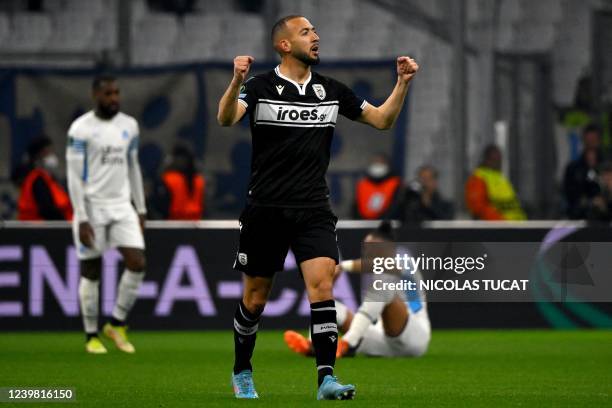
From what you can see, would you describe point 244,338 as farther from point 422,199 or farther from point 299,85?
point 422,199

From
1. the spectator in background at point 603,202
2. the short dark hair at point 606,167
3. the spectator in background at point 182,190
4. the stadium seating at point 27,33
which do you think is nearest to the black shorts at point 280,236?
the spectator in background at point 182,190

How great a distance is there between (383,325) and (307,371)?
1.25m

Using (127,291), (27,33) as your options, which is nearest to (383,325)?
(127,291)

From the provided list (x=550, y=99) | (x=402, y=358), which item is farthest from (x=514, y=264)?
(x=550, y=99)

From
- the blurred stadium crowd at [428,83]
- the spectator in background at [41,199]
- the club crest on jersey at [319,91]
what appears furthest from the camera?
the blurred stadium crowd at [428,83]

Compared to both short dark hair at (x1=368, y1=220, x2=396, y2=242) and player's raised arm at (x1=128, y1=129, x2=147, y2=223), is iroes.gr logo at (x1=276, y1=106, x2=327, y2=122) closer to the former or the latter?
short dark hair at (x1=368, y1=220, x2=396, y2=242)

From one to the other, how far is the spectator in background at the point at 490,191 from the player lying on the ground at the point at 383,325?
4.79 metres

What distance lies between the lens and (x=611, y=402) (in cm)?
884

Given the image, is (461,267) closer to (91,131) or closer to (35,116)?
(91,131)

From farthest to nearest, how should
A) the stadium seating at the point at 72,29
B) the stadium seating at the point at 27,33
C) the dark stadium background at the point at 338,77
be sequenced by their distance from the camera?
1. the stadium seating at the point at 72,29
2. the stadium seating at the point at 27,33
3. the dark stadium background at the point at 338,77

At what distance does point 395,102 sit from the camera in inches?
354

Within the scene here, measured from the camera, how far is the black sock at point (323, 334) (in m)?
8.73

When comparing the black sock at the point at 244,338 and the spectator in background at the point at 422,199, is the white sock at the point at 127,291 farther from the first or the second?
the spectator in background at the point at 422,199

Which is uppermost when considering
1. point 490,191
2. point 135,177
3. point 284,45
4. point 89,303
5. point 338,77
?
point 284,45
